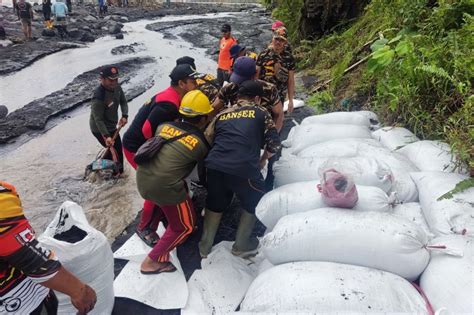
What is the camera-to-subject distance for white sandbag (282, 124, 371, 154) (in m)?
3.24

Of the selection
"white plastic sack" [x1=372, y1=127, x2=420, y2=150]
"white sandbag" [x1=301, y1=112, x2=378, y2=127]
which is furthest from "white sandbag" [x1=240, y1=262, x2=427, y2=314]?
"white sandbag" [x1=301, y1=112, x2=378, y2=127]

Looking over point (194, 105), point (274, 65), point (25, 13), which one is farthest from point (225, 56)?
point (25, 13)

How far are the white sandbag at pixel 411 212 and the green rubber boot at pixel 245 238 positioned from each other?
95 cm

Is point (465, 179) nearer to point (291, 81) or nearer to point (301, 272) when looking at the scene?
point (301, 272)

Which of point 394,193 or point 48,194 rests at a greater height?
point 394,193

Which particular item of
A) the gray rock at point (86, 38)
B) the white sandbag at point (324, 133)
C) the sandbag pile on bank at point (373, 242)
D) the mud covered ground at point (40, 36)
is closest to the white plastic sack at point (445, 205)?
the sandbag pile on bank at point (373, 242)

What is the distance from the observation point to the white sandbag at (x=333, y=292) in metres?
1.65

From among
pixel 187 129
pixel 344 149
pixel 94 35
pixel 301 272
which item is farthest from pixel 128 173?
pixel 94 35

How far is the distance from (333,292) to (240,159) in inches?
39.5

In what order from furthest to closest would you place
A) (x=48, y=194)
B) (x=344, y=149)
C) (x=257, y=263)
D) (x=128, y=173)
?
(x=128, y=173) → (x=48, y=194) → (x=344, y=149) → (x=257, y=263)

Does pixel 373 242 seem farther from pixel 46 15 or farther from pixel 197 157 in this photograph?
pixel 46 15

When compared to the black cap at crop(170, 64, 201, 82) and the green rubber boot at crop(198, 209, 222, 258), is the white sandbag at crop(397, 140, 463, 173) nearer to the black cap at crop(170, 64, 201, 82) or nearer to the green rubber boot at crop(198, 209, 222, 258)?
the green rubber boot at crop(198, 209, 222, 258)

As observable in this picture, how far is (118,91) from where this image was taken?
13.6 feet

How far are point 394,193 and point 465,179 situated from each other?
398 mm
